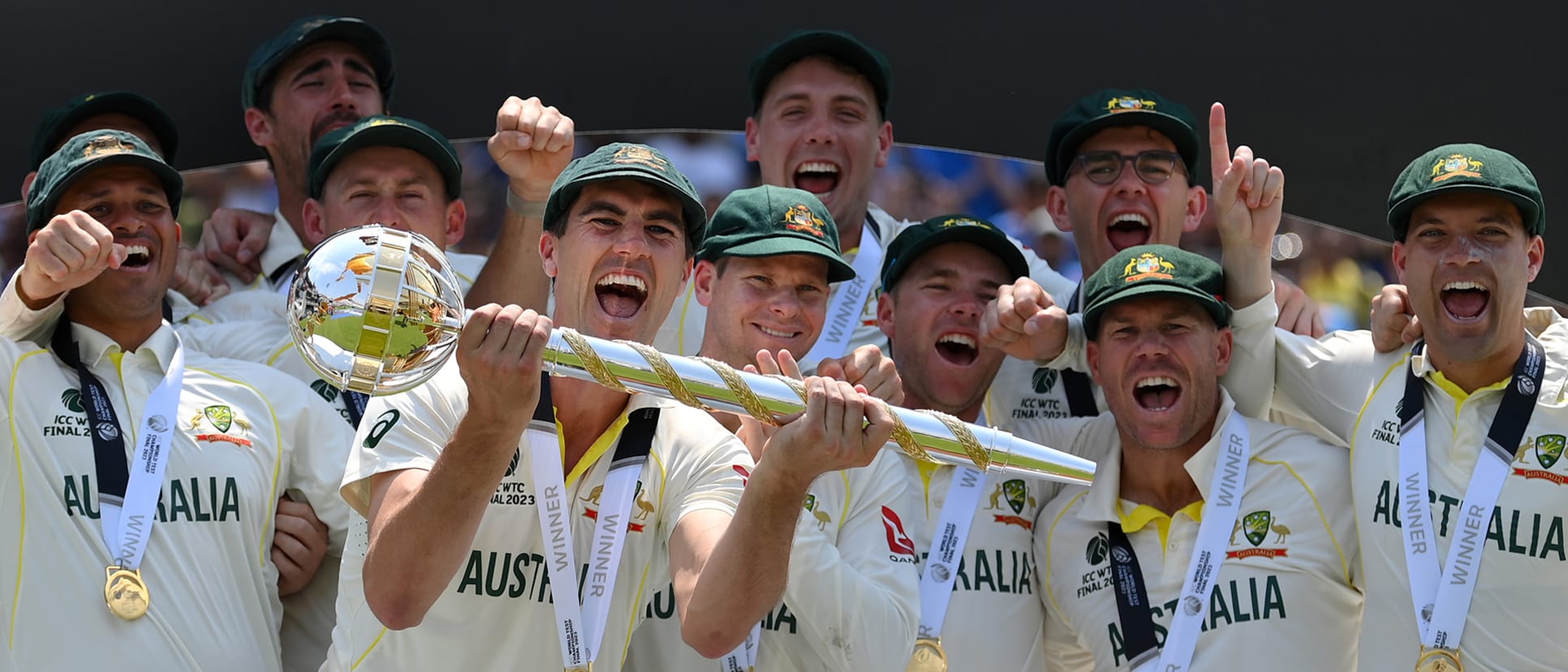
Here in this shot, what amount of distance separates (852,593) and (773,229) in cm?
92

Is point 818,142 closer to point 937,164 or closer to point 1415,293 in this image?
point 937,164

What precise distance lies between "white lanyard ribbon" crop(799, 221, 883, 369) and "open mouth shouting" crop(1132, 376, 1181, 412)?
877mm

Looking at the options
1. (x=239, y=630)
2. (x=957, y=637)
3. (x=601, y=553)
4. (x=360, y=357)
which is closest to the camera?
(x=360, y=357)

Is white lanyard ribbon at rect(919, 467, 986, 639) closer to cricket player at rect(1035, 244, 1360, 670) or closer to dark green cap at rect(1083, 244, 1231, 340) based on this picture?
cricket player at rect(1035, 244, 1360, 670)

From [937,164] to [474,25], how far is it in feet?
5.69

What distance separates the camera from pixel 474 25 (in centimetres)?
623

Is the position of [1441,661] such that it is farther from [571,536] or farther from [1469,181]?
[571,536]

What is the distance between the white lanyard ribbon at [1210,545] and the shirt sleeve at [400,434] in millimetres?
1859

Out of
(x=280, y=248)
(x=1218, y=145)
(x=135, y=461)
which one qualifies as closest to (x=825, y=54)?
(x=1218, y=145)

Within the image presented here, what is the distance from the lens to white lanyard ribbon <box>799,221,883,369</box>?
5016mm

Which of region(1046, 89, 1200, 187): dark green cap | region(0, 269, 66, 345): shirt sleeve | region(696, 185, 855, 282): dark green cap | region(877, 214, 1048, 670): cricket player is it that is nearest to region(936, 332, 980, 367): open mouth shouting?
region(877, 214, 1048, 670): cricket player

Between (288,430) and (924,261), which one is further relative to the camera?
(924,261)

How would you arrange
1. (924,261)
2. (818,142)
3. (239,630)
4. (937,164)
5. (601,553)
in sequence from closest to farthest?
(601,553) → (239,630) → (924,261) → (818,142) → (937,164)

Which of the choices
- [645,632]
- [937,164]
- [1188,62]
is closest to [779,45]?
[937,164]
